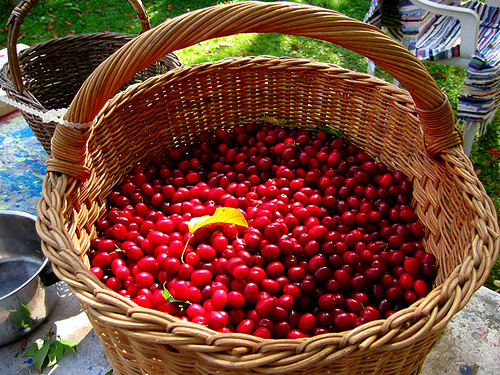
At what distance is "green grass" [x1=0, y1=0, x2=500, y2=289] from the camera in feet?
11.1

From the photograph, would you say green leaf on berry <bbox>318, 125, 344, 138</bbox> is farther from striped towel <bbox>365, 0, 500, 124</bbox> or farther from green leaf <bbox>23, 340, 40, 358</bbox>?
green leaf <bbox>23, 340, 40, 358</bbox>

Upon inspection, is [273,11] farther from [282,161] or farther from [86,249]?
[86,249]

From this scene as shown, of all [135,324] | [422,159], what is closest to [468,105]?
[422,159]

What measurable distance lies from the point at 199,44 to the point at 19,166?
2049 mm

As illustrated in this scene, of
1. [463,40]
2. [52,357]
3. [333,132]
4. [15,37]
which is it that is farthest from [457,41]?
[52,357]

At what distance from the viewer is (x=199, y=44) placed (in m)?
3.63

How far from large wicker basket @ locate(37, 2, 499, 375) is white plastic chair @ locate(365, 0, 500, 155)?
3.60ft

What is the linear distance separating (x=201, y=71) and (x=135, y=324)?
1068mm

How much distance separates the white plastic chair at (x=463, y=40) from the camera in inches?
90.7

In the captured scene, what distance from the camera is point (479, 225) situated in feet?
3.24

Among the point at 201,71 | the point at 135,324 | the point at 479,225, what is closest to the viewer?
the point at 135,324

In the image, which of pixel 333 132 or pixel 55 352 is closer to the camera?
pixel 55 352

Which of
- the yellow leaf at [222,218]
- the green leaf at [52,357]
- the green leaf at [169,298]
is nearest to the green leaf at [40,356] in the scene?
the green leaf at [52,357]

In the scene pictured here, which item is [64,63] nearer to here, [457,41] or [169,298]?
[169,298]
